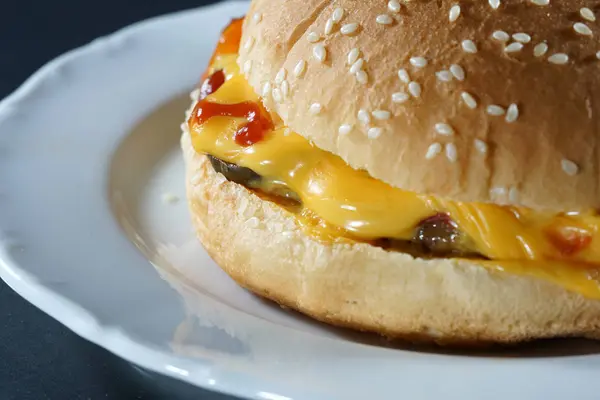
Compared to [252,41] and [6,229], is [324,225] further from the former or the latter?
[6,229]

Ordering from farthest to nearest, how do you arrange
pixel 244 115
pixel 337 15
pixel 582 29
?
pixel 244 115 → pixel 337 15 → pixel 582 29

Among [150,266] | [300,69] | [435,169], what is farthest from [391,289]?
[150,266]

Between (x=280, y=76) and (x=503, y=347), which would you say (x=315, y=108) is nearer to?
(x=280, y=76)

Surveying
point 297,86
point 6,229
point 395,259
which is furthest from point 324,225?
point 6,229

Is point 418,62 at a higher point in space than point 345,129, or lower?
higher

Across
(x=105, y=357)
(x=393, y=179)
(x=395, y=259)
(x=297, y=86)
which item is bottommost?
(x=105, y=357)

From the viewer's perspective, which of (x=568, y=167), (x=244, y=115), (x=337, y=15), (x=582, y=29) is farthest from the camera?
(x=244, y=115)
